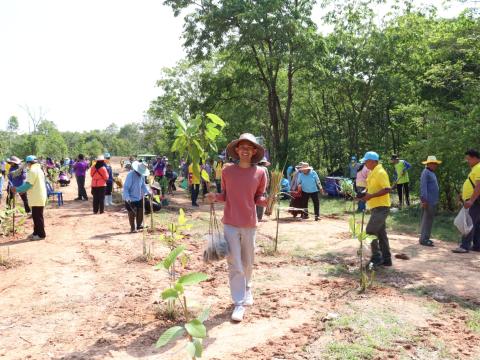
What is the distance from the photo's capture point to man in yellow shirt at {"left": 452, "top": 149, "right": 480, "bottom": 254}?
22.0 feet

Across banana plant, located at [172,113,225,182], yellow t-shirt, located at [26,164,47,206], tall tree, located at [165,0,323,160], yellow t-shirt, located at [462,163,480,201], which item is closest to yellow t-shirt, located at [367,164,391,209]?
yellow t-shirt, located at [462,163,480,201]

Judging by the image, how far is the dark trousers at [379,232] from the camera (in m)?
5.75

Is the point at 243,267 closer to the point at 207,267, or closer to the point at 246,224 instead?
the point at 246,224

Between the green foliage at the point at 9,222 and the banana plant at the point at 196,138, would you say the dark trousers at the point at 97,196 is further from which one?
the banana plant at the point at 196,138

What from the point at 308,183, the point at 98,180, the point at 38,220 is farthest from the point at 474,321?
the point at 98,180

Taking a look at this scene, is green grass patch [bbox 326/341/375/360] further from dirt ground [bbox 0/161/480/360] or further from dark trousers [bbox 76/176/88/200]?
dark trousers [bbox 76/176/88/200]

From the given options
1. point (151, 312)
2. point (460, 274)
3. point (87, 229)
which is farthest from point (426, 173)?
point (87, 229)

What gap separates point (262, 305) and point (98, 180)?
25.4 ft

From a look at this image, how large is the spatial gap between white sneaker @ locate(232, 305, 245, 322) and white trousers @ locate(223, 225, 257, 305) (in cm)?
5

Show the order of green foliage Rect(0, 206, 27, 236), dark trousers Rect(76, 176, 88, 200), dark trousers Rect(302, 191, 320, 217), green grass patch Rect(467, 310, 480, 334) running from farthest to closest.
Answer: dark trousers Rect(76, 176, 88, 200)
dark trousers Rect(302, 191, 320, 217)
green foliage Rect(0, 206, 27, 236)
green grass patch Rect(467, 310, 480, 334)

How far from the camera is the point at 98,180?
1106cm

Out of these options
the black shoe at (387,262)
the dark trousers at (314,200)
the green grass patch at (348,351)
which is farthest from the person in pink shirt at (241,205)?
the dark trousers at (314,200)

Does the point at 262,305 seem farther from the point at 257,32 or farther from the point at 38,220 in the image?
the point at 257,32

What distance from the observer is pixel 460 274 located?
5.77 metres
